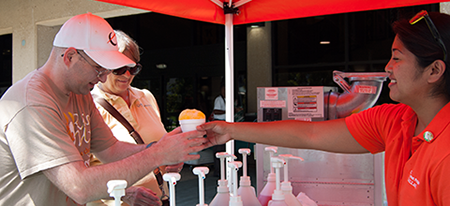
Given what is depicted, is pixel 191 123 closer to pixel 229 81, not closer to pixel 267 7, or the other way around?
pixel 229 81

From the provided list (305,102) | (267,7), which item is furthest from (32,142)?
(267,7)

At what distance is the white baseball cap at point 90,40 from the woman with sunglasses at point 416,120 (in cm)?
112

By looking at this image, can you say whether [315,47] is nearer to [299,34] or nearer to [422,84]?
[299,34]

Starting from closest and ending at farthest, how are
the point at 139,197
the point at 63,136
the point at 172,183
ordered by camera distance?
the point at 172,183
the point at 63,136
the point at 139,197

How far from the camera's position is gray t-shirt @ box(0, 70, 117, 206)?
127cm

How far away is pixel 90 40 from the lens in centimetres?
148

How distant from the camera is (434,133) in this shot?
3.84 feet

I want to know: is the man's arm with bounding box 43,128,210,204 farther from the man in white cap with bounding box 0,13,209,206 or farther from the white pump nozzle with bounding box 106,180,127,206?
the white pump nozzle with bounding box 106,180,127,206

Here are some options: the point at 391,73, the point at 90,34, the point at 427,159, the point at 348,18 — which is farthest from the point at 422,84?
the point at 348,18

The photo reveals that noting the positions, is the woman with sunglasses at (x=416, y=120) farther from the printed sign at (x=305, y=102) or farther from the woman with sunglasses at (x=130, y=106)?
the woman with sunglasses at (x=130, y=106)

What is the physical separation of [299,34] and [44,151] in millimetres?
7561

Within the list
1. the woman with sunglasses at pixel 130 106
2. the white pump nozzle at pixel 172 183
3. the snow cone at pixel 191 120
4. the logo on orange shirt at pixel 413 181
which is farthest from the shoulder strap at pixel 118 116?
the logo on orange shirt at pixel 413 181

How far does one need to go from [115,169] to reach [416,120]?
1.18 meters

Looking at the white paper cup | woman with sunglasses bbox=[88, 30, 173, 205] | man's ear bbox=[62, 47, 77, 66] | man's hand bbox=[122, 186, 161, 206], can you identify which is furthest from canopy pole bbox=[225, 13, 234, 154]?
man's ear bbox=[62, 47, 77, 66]
